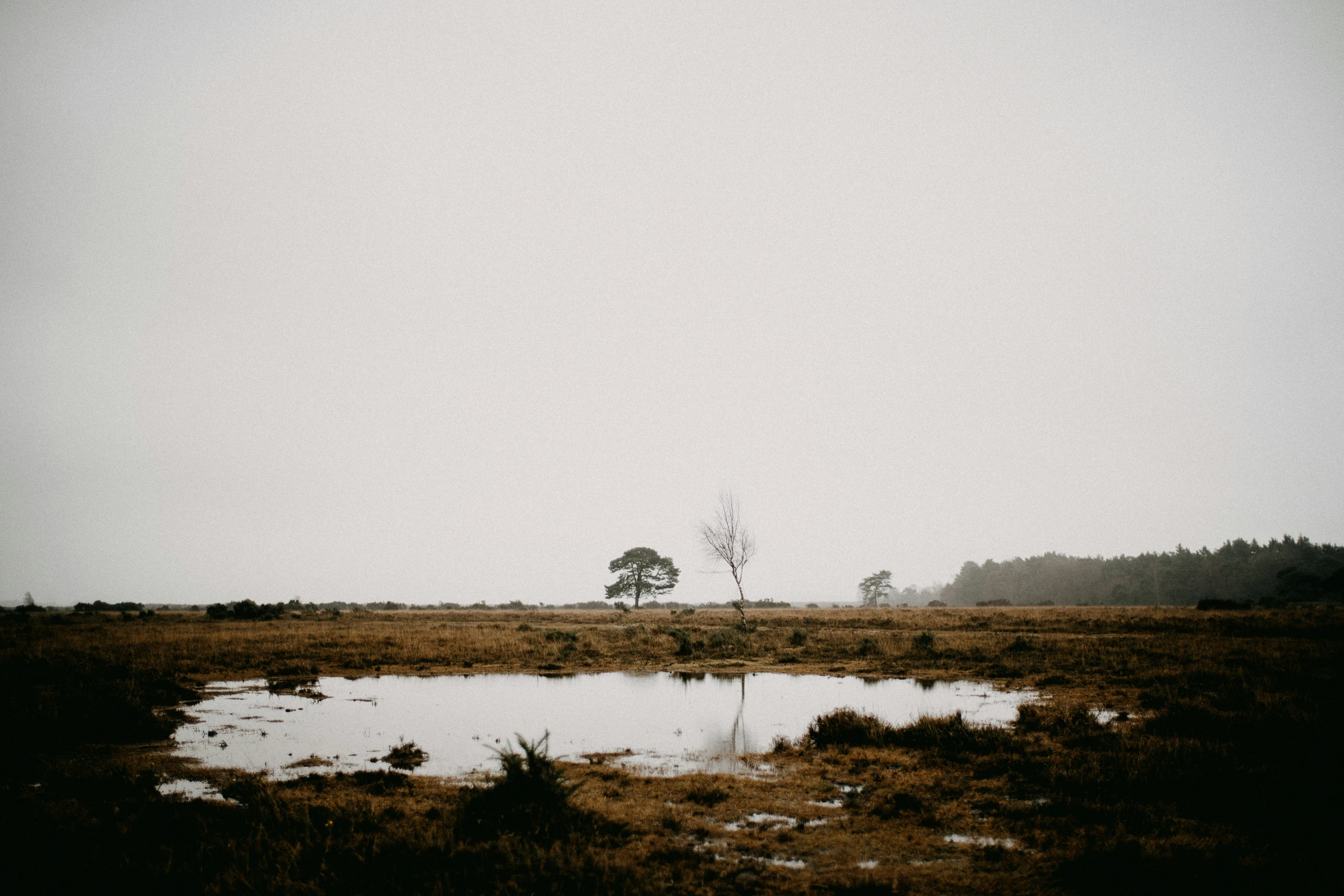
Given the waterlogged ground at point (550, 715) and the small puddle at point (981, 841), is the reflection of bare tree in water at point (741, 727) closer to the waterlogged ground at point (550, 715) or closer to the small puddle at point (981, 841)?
the waterlogged ground at point (550, 715)

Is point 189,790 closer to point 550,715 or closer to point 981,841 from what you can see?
point 550,715

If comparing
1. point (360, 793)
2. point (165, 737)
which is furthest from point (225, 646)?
point (360, 793)

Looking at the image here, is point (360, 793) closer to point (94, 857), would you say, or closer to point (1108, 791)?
point (94, 857)

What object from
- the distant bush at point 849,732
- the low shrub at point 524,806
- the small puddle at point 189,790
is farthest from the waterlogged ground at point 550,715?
the low shrub at point 524,806

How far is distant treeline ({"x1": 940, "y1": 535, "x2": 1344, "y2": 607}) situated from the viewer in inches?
2928

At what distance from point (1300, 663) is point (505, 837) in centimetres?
2427

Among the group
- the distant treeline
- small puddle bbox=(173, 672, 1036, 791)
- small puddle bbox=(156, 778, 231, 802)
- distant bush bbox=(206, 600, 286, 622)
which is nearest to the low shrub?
small puddle bbox=(173, 672, 1036, 791)

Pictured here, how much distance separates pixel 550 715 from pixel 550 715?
0.21 ft

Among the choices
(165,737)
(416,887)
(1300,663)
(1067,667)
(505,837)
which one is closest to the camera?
(416,887)

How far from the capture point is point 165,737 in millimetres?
12711

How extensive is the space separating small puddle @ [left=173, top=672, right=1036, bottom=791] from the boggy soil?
3.14 feet

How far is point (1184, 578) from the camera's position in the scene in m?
99.1

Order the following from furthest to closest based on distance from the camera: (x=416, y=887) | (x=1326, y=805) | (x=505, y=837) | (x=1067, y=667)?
1. (x=1067, y=667)
2. (x=1326, y=805)
3. (x=505, y=837)
4. (x=416, y=887)

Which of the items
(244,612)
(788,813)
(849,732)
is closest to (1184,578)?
(849,732)
